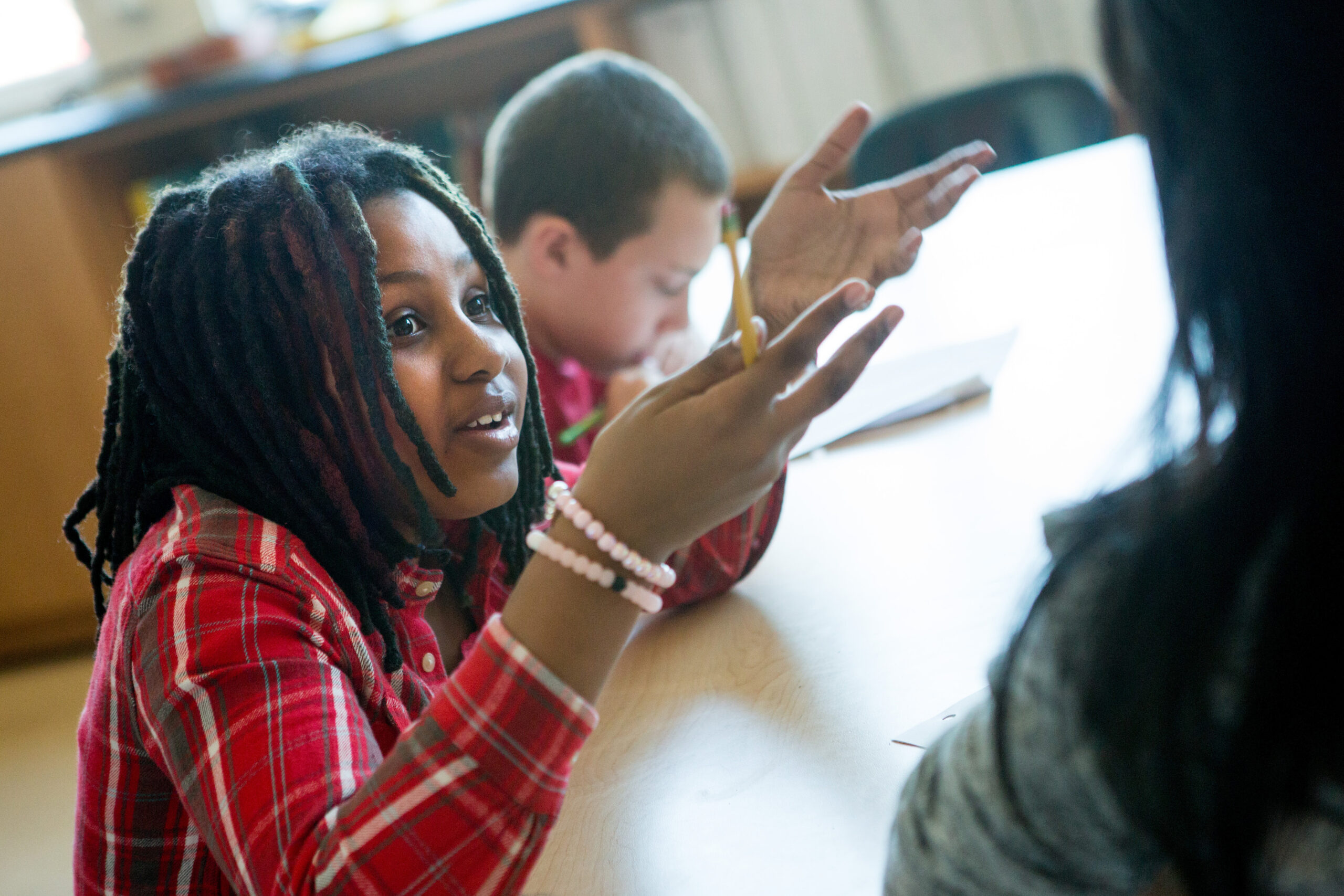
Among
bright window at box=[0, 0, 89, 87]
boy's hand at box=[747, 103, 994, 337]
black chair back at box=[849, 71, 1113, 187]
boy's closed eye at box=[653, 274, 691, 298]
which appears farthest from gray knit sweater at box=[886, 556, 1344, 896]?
bright window at box=[0, 0, 89, 87]

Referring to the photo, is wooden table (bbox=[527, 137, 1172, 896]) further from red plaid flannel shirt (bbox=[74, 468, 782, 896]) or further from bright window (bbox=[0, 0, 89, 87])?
bright window (bbox=[0, 0, 89, 87])

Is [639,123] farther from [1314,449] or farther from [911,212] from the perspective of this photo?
[1314,449]

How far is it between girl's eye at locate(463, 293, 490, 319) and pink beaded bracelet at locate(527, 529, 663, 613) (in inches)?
11.2

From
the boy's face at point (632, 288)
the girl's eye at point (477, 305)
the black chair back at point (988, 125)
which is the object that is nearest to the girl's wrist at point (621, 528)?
the girl's eye at point (477, 305)

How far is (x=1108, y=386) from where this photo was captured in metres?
1.01

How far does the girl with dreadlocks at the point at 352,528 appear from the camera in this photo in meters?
0.54

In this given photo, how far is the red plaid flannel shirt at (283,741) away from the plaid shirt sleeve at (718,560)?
0.23 meters

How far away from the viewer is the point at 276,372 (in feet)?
2.30

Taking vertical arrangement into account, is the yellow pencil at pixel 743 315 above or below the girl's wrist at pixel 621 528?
above

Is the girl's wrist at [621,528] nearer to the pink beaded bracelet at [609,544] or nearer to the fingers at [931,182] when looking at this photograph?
the pink beaded bracelet at [609,544]

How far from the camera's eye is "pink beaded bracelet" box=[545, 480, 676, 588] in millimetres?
547

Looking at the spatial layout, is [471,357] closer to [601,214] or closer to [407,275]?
[407,275]

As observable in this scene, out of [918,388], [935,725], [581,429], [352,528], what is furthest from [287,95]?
[935,725]

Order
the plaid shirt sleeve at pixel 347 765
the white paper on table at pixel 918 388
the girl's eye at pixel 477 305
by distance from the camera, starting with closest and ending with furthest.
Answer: the plaid shirt sleeve at pixel 347 765
the girl's eye at pixel 477 305
the white paper on table at pixel 918 388
